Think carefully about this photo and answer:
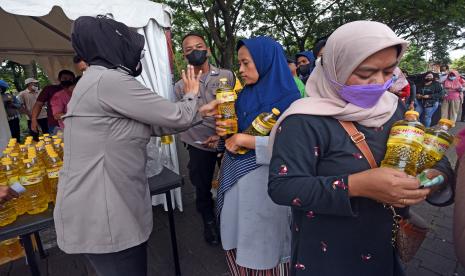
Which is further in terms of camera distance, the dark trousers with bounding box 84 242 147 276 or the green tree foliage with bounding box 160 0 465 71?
the green tree foliage with bounding box 160 0 465 71

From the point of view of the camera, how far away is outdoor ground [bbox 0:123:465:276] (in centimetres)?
257

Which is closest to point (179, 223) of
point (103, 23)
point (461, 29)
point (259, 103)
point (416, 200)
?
point (259, 103)

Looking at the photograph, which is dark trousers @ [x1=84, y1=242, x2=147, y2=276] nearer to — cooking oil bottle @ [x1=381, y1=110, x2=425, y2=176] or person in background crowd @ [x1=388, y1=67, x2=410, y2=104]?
cooking oil bottle @ [x1=381, y1=110, x2=425, y2=176]

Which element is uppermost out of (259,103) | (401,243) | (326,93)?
(326,93)

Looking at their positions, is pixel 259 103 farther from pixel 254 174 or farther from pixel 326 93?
pixel 326 93

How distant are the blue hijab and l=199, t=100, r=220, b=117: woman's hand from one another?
9.2 inches

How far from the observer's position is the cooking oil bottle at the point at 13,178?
184 centimetres

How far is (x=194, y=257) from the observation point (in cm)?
284

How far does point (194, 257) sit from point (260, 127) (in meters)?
1.78

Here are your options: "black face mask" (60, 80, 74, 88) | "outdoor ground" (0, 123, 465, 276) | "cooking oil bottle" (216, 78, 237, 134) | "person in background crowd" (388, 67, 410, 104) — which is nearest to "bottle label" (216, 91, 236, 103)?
"cooking oil bottle" (216, 78, 237, 134)

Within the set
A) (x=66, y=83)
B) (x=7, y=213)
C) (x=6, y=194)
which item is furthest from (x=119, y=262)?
(x=66, y=83)

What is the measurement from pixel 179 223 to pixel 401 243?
2732mm

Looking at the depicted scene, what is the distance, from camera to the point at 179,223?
138 inches

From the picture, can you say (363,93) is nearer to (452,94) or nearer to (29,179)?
(29,179)
